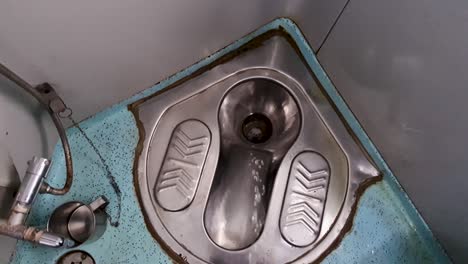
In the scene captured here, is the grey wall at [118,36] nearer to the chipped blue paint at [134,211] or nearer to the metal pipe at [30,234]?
the chipped blue paint at [134,211]

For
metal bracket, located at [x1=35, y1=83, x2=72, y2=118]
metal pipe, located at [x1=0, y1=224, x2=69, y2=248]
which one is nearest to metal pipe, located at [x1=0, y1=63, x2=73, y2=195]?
metal bracket, located at [x1=35, y1=83, x2=72, y2=118]

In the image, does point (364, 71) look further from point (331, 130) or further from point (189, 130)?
point (189, 130)

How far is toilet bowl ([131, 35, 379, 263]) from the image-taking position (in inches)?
38.3

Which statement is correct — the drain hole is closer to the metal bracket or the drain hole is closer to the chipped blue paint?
the chipped blue paint

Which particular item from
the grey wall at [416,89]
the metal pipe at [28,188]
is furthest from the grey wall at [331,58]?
the metal pipe at [28,188]

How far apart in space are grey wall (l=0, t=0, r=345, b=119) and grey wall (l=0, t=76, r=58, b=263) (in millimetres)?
47

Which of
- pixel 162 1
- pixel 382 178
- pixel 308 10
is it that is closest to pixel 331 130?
Answer: pixel 382 178

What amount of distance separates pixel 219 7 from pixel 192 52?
15 cm

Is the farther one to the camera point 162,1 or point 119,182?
point 119,182

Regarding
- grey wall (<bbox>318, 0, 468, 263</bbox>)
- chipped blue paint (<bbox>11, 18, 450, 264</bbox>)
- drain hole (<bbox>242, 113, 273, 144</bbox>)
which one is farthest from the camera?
drain hole (<bbox>242, 113, 273, 144</bbox>)

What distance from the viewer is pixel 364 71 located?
2.94 feet

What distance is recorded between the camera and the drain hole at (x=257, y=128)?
109 cm

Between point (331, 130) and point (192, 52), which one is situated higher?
point (192, 52)

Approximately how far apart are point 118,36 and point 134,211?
0.38m
